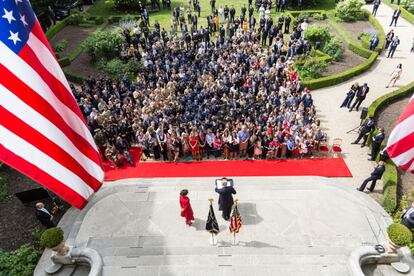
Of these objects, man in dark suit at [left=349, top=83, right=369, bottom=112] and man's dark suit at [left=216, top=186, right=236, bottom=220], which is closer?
man's dark suit at [left=216, top=186, right=236, bottom=220]

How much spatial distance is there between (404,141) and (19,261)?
12.0 meters

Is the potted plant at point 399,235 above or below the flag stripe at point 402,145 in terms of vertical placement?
below

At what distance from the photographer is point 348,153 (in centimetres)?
1577

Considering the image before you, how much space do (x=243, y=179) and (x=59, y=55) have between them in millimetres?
20520

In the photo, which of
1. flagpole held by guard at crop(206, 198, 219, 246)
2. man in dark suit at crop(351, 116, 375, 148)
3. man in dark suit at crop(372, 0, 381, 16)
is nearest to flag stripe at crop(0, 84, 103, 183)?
flagpole held by guard at crop(206, 198, 219, 246)

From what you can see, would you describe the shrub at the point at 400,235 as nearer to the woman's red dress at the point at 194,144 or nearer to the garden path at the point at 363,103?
the garden path at the point at 363,103

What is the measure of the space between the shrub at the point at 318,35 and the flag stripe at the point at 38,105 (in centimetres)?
2233

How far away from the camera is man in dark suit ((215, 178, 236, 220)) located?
10.6m

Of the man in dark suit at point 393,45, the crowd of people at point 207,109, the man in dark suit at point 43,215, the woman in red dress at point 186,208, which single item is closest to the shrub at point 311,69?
the crowd of people at point 207,109

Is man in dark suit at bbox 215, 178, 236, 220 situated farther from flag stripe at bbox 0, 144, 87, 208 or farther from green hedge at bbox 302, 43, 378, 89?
green hedge at bbox 302, 43, 378, 89

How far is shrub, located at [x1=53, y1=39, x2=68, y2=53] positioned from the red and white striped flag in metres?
26.7

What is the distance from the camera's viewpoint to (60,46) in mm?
27344

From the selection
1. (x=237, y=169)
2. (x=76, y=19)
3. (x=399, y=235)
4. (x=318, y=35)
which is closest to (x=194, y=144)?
(x=237, y=169)

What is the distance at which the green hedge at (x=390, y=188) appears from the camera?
39.5 ft
